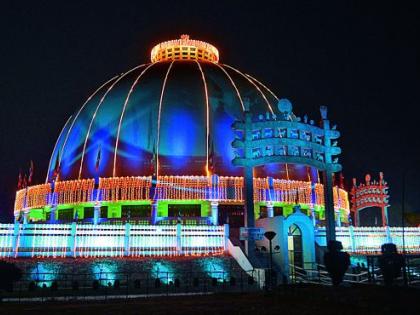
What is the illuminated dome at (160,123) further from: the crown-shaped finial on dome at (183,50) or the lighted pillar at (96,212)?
the crown-shaped finial on dome at (183,50)

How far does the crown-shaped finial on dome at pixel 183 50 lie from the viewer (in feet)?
131

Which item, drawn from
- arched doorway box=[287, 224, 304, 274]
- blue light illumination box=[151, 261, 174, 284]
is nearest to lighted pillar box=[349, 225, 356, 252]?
arched doorway box=[287, 224, 304, 274]

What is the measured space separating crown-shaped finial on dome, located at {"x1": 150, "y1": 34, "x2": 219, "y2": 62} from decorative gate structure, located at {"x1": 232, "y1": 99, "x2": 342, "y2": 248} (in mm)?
18449

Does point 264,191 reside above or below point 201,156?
below

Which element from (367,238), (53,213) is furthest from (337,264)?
(53,213)

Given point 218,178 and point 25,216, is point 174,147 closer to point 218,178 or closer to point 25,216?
point 218,178

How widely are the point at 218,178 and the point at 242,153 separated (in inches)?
237

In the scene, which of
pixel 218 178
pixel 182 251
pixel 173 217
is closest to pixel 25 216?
pixel 173 217

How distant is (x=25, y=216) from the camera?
1296 inches

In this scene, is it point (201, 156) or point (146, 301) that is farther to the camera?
point (201, 156)

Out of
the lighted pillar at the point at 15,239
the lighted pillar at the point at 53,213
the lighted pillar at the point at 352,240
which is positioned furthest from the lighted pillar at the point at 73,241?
the lighted pillar at the point at 352,240

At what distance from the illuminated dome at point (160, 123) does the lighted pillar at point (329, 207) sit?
760 cm

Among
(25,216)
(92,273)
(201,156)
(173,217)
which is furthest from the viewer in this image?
(25,216)

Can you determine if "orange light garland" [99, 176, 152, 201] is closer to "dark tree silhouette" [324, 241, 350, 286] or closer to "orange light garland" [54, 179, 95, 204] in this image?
"orange light garland" [54, 179, 95, 204]
